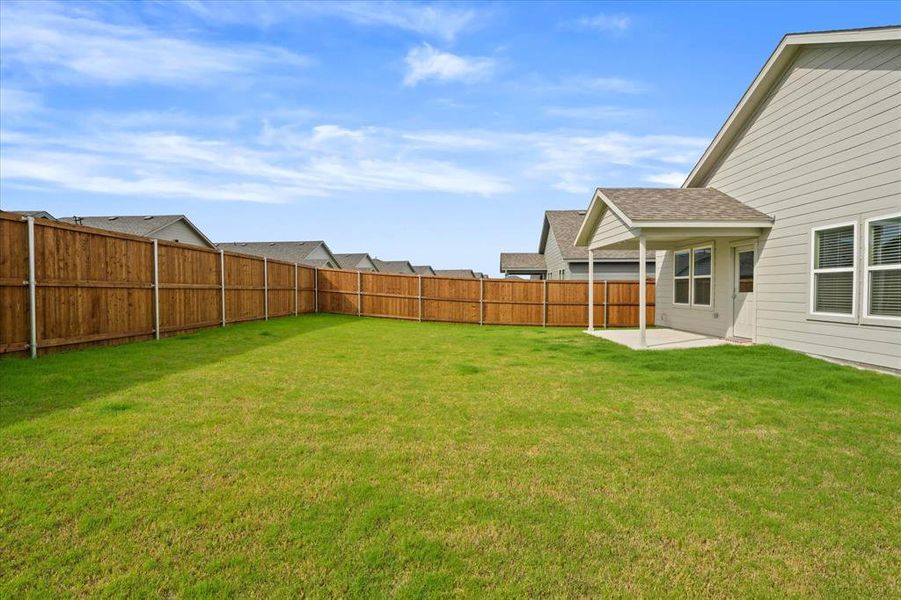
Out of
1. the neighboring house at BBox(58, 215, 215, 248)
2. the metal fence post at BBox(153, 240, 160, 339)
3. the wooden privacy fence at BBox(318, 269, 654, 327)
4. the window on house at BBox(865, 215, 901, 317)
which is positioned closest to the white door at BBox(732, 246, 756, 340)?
the window on house at BBox(865, 215, 901, 317)

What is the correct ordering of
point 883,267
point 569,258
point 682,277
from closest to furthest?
1. point 883,267
2. point 682,277
3. point 569,258

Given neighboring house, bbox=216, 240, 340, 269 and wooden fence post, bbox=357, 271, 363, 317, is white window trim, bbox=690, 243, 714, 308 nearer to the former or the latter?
wooden fence post, bbox=357, 271, 363, 317

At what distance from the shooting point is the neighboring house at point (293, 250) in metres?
33.9

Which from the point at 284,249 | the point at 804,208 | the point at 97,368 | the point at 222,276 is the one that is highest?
the point at 284,249

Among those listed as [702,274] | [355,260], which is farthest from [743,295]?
[355,260]

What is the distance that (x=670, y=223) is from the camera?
1008 centimetres

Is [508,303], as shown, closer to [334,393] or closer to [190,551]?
[334,393]

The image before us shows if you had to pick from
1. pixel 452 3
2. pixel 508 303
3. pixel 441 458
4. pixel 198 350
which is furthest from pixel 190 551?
pixel 508 303

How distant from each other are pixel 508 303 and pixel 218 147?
11749mm

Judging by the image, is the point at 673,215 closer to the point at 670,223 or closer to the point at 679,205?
the point at 670,223

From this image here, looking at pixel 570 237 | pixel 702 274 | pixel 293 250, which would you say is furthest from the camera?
pixel 293 250

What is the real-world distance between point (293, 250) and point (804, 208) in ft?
104

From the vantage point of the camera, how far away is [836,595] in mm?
A: 2139

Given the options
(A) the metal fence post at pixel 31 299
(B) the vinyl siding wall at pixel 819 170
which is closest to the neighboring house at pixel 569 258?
(B) the vinyl siding wall at pixel 819 170
